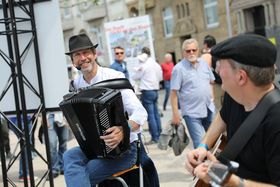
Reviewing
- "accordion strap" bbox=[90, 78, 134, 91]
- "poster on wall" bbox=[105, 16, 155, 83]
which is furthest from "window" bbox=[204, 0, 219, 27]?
"accordion strap" bbox=[90, 78, 134, 91]

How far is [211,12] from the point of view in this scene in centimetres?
2994

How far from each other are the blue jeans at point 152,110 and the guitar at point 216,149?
694cm

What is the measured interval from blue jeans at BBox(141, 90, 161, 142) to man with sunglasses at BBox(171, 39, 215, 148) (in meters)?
3.36

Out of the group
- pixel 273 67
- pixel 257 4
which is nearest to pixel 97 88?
pixel 273 67

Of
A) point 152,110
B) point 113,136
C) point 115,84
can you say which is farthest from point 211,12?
point 113,136

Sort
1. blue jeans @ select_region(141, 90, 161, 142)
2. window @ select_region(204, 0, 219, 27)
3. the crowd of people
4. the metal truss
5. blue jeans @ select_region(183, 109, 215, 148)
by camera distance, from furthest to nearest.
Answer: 1. window @ select_region(204, 0, 219, 27)
2. blue jeans @ select_region(141, 90, 161, 142)
3. blue jeans @ select_region(183, 109, 215, 148)
4. the metal truss
5. the crowd of people

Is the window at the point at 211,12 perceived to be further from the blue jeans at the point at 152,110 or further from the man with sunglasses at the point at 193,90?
the man with sunglasses at the point at 193,90

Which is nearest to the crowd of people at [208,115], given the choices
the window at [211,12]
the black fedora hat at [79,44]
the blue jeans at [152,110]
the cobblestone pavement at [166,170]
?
the black fedora hat at [79,44]

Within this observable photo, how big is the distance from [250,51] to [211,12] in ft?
92.6

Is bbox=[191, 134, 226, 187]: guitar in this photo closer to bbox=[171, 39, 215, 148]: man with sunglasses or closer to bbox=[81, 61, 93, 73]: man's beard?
bbox=[81, 61, 93, 73]: man's beard

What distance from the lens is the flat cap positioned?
234 cm

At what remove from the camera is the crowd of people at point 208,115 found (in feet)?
7.58

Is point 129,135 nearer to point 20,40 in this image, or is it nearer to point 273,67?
point 273,67

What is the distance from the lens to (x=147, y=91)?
10.1 m
